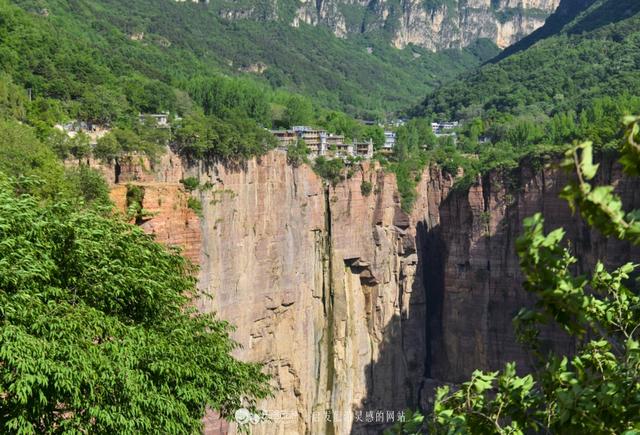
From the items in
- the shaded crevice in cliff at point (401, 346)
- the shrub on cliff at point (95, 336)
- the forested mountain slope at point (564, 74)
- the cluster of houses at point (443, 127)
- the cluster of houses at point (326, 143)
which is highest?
the forested mountain slope at point (564, 74)

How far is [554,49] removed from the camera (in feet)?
307

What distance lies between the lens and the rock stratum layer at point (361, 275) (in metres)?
40.2

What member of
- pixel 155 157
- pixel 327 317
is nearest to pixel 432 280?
pixel 327 317

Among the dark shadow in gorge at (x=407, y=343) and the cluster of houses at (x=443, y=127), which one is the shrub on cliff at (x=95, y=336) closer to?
the dark shadow in gorge at (x=407, y=343)

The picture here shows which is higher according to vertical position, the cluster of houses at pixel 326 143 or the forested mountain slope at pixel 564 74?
the forested mountain slope at pixel 564 74

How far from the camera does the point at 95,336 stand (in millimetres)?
14297

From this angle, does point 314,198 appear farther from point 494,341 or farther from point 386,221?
point 494,341

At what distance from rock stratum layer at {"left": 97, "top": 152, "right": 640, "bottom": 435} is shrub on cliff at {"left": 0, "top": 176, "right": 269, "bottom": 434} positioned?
752 inches

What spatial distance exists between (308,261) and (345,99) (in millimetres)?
93642

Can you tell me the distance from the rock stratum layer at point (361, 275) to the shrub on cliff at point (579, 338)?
2735 centimetres

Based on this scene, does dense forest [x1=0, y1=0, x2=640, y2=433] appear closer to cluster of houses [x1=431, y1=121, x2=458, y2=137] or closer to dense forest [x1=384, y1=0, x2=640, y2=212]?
dense forest [x1=384, y1=0, x2=640, y2=212]

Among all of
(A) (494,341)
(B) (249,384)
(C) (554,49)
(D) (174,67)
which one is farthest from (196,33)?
(B) (249,384)

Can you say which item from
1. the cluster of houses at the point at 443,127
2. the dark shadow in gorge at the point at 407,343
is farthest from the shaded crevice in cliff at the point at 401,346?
the cluster of houses at the point at 443,127

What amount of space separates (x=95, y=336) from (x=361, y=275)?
117 ft
